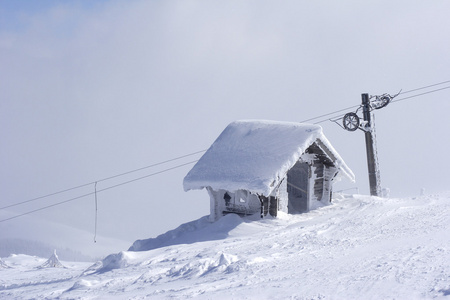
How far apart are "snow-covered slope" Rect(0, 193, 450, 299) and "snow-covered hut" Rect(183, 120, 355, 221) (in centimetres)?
117

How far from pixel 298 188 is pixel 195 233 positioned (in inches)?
212

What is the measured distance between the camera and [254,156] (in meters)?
19.1

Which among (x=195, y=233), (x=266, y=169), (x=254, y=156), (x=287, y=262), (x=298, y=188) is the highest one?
(x=254, y=156)

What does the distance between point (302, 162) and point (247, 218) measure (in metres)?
3.59

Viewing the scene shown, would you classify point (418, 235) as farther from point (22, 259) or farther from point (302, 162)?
A: point (22, 259)

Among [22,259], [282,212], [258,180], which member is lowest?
[22,259]

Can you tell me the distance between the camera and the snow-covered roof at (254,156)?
17.9 metres

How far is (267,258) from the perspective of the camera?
42.8 ft

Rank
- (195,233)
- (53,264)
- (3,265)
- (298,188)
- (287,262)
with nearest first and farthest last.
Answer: (287,262) < (195,233) < (53,264) < (3,265) < (298,188)

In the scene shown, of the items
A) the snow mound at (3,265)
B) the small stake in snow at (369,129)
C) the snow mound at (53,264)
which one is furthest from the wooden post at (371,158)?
the snow mound at (3,265)

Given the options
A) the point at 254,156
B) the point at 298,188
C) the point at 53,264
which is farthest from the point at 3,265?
the point at 298,188

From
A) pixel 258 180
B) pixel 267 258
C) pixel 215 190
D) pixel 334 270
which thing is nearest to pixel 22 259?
pixel 215 190

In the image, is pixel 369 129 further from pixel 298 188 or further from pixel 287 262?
pixel 287 262

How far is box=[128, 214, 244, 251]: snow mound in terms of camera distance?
17.5 m
